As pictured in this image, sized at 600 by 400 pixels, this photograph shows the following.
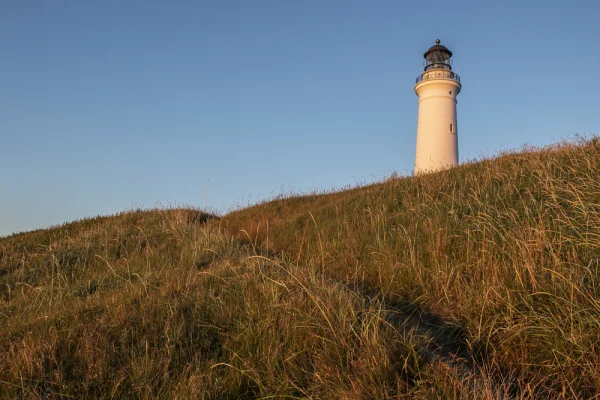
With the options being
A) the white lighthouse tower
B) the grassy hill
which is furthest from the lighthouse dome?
the grassy hill

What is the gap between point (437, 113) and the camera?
21.5 meters

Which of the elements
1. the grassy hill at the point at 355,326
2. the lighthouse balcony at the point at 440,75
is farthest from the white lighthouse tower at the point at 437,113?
the grassy hill at the point at 355,326

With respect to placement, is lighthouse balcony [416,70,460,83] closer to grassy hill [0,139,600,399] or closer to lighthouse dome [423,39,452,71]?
lighthouse dome [423,39,452,71]

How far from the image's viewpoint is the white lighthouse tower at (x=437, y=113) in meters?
21.2

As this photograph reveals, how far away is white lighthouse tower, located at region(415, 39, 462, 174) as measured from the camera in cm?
2117

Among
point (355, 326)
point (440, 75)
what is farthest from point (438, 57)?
point (355, 326)

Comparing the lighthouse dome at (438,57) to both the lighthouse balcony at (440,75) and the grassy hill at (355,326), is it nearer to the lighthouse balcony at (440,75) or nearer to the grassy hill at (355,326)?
the lighthouse balcony at (440,75)

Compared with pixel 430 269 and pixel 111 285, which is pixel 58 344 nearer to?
pixel 111 285

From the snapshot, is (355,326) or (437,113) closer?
(355,326)

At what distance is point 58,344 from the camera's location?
3344mm

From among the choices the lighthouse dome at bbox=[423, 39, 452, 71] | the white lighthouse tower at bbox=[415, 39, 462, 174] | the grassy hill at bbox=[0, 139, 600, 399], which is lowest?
the grassy hill at bbox=[0, 139, 600, 399]

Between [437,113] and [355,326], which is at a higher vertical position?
[437,113]

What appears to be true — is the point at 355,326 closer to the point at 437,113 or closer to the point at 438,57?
the point at 437,113

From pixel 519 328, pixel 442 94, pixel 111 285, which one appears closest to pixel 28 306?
pixel 111 285
